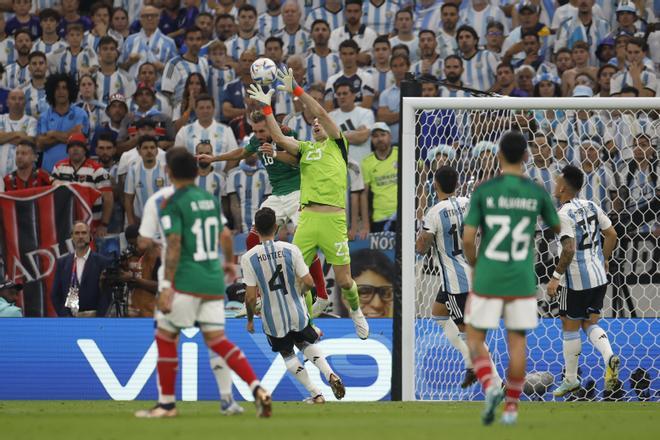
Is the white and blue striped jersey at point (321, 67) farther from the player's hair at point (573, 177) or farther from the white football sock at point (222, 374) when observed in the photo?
the white football sock at point (222, 374)

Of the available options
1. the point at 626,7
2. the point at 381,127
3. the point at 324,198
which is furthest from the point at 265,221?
the point at 626,7

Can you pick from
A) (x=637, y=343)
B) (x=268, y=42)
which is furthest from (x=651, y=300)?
(x=268, y=42)

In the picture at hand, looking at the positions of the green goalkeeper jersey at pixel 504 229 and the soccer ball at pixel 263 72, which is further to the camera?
the soccer ball at pixel 263 72

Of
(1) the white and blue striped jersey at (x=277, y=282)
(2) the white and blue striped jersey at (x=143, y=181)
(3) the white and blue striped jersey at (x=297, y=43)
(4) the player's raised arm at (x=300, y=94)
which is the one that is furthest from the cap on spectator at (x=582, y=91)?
(1) the white and blue striped jersey at (x=277, y=282)

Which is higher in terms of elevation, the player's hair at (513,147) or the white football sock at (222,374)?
the player's hair at (513,147)

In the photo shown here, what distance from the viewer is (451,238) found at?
13.7m

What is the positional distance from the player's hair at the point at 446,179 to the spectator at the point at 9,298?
6037 mm

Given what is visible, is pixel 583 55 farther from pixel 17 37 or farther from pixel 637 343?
pixel 17 37

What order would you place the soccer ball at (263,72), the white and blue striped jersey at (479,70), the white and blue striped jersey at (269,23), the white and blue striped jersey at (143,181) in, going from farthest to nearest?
the white and blue striped jersey at (269,23), the white and blue striped jersey at (479,70), the white and blue striped jersey at (143,181), the soccer ball at (263,72)

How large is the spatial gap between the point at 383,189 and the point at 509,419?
329 inches

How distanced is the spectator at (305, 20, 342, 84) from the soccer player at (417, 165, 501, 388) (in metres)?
5.81

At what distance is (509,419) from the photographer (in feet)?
30.2

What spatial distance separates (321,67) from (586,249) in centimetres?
686

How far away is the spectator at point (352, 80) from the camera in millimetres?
18375
